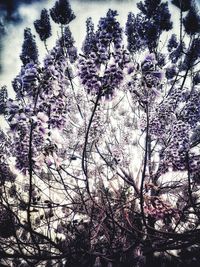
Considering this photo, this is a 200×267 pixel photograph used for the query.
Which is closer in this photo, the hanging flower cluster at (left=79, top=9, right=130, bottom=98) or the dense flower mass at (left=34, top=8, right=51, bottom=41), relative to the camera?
the hanging flower cluster at (left=79, top=9, right=130, bottom=98)

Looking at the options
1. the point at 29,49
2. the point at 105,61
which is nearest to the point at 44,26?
the point at 29,49

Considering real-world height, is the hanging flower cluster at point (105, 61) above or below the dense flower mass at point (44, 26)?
below

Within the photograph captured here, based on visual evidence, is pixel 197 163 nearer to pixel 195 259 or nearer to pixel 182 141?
pixel 182 141

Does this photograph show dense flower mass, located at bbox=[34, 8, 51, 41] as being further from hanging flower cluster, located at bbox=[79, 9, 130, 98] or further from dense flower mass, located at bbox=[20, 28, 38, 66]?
hanging flower cluster, located at bbox=[79, 9, 130, 98]

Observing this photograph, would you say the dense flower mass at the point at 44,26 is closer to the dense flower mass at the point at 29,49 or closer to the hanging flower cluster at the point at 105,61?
the dense flower mass at the point at 29,49

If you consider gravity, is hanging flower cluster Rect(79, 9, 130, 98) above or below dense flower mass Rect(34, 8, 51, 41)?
below

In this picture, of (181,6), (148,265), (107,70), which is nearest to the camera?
(107,70)

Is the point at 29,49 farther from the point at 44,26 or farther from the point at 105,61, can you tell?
the point at 105,61

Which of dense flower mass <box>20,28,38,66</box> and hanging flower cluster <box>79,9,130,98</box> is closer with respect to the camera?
hanging flower cluster <box>79,9,130,98</box>

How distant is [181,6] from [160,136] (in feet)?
9.74

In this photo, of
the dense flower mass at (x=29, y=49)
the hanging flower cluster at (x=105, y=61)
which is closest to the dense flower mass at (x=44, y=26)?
the dense flower mass at (x=29, y=49)

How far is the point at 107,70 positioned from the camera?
230cm

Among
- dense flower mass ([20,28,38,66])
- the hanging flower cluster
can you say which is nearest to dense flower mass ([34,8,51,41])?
dense flower mass ([20,28,38,66])

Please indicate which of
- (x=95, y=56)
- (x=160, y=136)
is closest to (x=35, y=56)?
(x=160, y=136)
